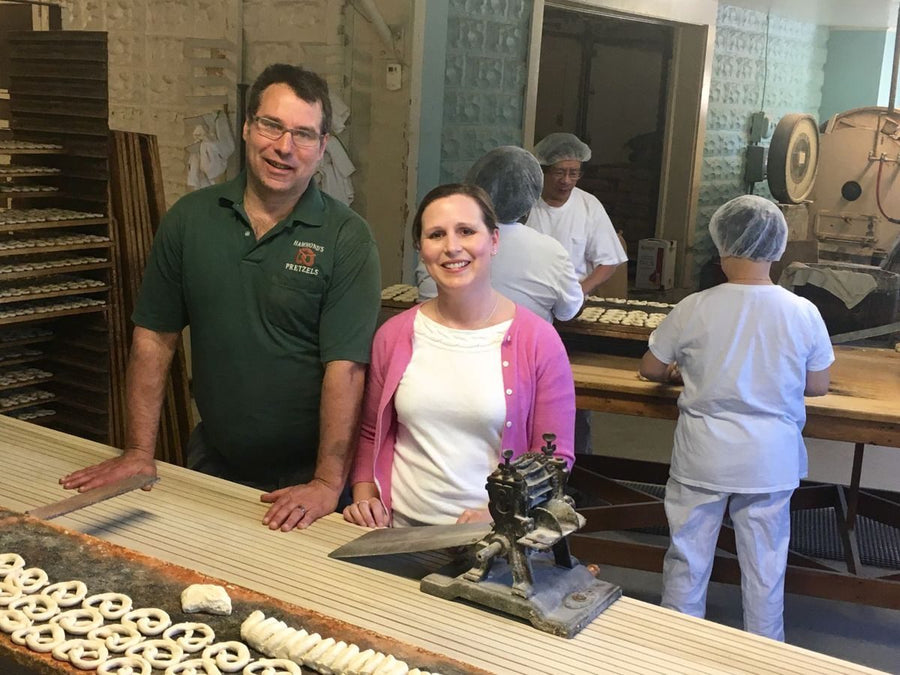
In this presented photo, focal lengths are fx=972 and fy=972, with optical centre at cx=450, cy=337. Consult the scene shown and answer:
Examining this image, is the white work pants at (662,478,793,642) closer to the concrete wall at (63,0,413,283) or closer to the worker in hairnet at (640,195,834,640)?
the worker in hairnet at (640,195,834,640)

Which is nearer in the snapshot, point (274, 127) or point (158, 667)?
point (158, 667)

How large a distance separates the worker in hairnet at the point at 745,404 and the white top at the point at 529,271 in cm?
38

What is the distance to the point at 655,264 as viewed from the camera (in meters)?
8.25

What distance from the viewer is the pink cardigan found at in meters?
2.03

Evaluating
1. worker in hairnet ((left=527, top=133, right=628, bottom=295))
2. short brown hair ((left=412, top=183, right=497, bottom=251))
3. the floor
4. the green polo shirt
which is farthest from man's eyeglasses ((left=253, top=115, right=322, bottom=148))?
the floor

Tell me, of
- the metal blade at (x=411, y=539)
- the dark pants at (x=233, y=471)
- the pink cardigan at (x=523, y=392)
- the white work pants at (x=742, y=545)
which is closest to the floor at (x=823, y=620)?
the white work pants at (x=742, y=545)

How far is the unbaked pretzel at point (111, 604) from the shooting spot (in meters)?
1.50

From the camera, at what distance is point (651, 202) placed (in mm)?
9539

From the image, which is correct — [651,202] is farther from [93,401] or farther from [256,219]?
[256,219]

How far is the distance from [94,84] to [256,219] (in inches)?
55.2

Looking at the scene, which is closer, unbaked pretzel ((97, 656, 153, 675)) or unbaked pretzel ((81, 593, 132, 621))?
unbaked pretzel ((97, 656, 153, 675))

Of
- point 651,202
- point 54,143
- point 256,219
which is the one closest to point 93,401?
point 54,143

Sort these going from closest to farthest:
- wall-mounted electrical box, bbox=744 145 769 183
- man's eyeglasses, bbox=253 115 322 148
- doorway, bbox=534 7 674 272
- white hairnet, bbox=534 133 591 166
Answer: man's eyeglasses, bbox=253 115 322 148 < white hairnet, bbox=534 133 591 166 < wall-mounted electrical box, bbox=744 145 769 183 < doorway, bbox=534 7 674 272

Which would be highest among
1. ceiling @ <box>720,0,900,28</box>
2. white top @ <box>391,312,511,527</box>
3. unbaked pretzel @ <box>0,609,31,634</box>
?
ceiling @ <box>720,0,900,28</box>
